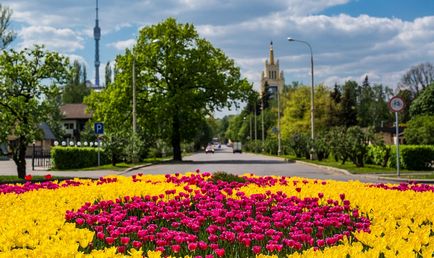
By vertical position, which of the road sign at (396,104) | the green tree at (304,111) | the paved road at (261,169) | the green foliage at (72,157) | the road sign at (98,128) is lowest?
the paved road at (261,169)

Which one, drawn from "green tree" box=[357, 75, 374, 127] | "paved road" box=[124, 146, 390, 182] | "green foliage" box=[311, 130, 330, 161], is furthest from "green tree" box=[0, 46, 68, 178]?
"green tree" box=[357, 75, 374, 127]

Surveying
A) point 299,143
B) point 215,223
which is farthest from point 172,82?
point 215,223

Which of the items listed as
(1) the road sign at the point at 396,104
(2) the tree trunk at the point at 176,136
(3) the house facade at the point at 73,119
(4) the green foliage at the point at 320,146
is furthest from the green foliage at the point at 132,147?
(3) the house facade at the point at 73,119

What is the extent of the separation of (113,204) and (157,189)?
163 centimetres

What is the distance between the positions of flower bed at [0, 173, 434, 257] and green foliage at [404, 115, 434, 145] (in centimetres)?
4718

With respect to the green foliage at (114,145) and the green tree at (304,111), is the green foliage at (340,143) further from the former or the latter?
the green tree at (304,111)

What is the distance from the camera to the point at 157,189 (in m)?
10.3

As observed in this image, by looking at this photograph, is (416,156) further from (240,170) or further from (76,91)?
(76,91)

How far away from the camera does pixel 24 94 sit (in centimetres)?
2291

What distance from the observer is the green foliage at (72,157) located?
37.0 meters

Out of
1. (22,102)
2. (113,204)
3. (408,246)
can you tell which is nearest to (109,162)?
(22,102)

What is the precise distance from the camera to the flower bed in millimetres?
5031

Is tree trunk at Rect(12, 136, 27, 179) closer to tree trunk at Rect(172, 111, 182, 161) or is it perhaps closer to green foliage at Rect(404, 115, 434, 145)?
tree trunk at Rect(172, 111, 182, 161)

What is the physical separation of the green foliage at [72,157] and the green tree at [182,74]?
10779 millimetres
